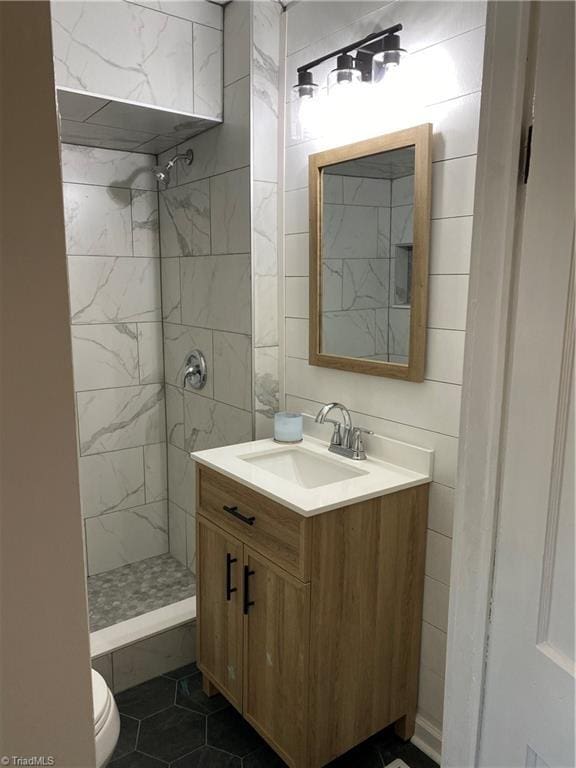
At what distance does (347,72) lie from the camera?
1.82 m

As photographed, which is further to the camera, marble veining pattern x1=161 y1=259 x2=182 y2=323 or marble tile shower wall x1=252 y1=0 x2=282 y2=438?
marble veining pattern x1=161 y1=259 x2=182 y2=323

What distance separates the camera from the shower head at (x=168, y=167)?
99.2 inches

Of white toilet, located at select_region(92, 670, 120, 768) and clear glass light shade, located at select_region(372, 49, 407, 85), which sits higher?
clear glass light shade, located at select_region(372, 49, 407, 85)

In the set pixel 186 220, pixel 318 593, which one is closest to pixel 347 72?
pixel 186 220

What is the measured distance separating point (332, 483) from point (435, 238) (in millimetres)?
830

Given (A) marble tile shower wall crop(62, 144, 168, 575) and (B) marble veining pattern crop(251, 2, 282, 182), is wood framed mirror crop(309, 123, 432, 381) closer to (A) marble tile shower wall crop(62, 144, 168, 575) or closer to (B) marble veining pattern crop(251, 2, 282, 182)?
(B) marble veining pattern crop(251, 2, 282, 182)

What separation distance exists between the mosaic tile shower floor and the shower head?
187 centimetres

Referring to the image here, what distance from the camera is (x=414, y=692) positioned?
6.36 ft

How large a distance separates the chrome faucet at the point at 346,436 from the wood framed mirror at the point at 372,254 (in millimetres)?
Result: 160

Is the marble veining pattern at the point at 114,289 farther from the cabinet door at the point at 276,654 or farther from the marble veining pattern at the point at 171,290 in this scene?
the cabinet door at the point at 276,654

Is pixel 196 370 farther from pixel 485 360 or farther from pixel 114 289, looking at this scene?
pixel 485 360

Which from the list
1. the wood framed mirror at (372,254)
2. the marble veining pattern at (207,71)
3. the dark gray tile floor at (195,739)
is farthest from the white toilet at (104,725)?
the marble veining pattern at (207,71)

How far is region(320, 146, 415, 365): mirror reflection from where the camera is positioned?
1.82 meters

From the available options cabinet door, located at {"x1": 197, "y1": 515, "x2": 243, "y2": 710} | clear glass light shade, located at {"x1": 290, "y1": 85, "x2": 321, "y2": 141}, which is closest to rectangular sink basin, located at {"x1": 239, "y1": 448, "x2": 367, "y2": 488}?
cabinet door, located at {"x1": 197, "y1": 515, "x2": 243, "y2": 710}
